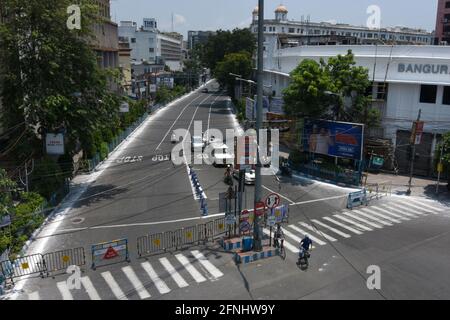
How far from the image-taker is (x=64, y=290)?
15953 millimetres

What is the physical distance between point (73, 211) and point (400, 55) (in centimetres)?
2673

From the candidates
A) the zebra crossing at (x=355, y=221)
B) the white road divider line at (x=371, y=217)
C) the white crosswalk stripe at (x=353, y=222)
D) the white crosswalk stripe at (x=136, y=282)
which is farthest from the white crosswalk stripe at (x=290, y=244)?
the white crosswalk stripe at (x=136, y=282)

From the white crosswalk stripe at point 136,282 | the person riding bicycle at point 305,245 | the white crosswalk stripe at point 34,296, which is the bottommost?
the white crosswalk stripe at point 34,296

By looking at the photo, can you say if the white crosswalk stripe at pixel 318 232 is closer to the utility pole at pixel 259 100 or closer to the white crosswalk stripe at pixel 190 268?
the utility pole at pixel 259 100

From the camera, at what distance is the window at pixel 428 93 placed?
3250 centimetres

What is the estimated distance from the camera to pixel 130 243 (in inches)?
803

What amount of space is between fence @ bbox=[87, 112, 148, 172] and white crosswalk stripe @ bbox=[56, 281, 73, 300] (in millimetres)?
19358

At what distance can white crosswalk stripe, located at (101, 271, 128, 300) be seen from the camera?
606 inches

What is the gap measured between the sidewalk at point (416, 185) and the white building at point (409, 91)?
4.62 feet

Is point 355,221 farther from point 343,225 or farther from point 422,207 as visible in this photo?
point 422,207

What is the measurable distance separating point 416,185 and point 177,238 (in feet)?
64.9

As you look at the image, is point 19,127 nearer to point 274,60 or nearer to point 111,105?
point 111,105
